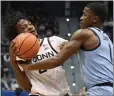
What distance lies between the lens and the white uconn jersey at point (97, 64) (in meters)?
3.23

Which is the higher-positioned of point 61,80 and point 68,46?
point 68,46

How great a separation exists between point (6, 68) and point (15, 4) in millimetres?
4219

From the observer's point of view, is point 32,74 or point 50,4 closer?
point 32,74

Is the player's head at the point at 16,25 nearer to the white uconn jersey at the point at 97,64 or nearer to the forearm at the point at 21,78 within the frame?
the forearm at the point at 21,78

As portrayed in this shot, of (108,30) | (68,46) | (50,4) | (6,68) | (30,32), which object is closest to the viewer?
(68,46)

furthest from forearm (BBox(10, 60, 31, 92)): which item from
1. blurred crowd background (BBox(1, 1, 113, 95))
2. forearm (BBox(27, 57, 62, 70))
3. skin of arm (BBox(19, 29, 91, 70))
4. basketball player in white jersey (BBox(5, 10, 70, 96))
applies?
blurred crowd background (BBox(1, 1, 113, 95))

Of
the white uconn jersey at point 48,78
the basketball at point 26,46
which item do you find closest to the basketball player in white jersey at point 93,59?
the basketball at point 26,46

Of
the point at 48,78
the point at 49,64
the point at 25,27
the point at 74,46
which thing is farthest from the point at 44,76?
the point at 74,46

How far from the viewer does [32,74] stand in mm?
4145

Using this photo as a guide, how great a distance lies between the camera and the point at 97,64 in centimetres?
324

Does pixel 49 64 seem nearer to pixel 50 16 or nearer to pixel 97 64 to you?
pixel 97 64

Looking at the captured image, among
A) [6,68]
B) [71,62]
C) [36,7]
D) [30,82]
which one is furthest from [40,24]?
[30,82]

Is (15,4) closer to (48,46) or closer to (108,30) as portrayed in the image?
(108,30)

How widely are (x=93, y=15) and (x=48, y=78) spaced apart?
3.39 ft
